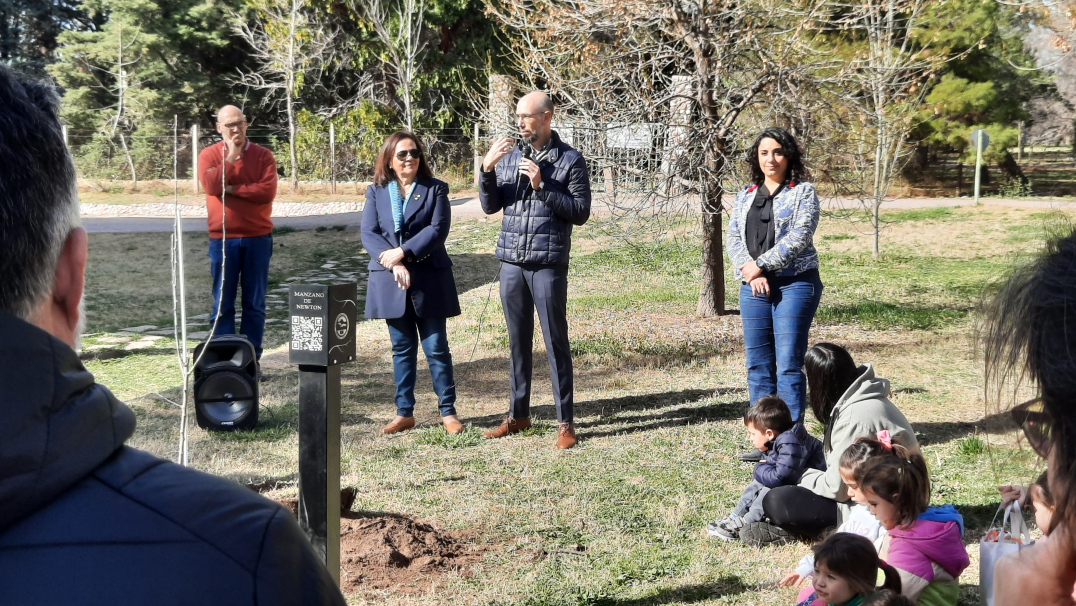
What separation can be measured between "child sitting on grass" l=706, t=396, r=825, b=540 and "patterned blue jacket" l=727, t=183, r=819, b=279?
116cm

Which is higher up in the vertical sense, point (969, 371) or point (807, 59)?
point (807, 59)

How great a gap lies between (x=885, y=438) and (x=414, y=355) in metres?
3.67

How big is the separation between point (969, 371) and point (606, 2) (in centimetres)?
483

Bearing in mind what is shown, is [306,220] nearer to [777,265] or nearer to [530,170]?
[530,170]

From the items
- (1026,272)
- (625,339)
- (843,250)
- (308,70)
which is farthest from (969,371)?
(308,70)

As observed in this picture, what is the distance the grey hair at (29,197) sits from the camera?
107cm

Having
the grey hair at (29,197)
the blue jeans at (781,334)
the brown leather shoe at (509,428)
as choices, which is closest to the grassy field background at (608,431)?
the brown leather shoe at (509,428)

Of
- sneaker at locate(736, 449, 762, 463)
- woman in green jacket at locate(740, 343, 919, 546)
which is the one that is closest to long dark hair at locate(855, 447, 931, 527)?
woman in green jacket at locate(740, 343, 919, 546)

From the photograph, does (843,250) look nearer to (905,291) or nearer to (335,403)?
(905,291)

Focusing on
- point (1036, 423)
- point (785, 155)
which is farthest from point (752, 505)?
point (1036, 423)

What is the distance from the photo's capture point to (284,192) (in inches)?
1021

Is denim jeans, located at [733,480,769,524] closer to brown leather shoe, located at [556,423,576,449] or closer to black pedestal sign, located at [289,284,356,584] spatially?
brown leather shoe, located at [556,423,576,449]

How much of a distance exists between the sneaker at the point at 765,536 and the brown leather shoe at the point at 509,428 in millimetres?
2281

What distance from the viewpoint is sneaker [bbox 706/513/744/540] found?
15.1 ft
